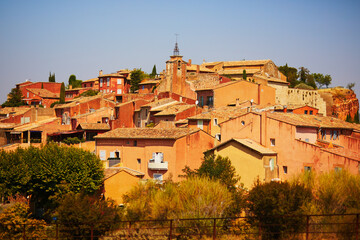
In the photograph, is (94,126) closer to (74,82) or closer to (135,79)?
(135,79)

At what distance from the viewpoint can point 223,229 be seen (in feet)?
72.4

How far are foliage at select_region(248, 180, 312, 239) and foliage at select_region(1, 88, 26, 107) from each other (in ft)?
202

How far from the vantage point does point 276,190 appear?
71.7ft

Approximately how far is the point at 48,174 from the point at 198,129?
12441 millimetres

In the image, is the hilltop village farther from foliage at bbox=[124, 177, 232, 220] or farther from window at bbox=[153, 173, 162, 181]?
foliage at bbox=[124, 177, 232, 220]

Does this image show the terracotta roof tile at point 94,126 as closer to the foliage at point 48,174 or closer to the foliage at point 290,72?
the foliage at point 48,174

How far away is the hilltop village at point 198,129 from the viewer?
34.0m

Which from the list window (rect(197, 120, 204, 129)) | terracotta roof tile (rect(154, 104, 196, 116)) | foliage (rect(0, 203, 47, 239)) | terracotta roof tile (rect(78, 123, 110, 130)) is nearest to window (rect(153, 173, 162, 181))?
window (rect(197, 120, 204, 129))

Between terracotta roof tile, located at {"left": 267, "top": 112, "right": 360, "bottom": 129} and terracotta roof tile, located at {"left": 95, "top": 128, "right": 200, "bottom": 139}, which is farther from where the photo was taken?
terracotta roof tile, located at {"left": 95, "top": 128, "right": 200, "bottom": 139}

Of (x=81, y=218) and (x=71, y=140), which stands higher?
(x=71, y=140)

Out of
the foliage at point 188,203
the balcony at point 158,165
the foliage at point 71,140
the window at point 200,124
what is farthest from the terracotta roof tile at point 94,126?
the foliage at point 188,203

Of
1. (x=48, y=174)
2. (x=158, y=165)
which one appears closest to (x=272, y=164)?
(x=158, y=165)

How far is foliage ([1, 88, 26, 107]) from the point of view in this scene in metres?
76.7

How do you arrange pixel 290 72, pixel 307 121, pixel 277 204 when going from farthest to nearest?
pixel 290 72, pixel 307 121, pixel 277 204
